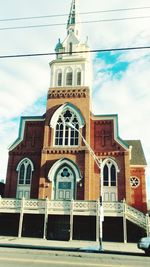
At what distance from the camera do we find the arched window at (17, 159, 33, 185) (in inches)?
1148

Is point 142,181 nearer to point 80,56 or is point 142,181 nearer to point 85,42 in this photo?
point 80,56

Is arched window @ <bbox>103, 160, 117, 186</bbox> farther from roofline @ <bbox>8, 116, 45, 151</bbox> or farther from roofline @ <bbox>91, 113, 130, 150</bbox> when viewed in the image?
roofline @ <bbox>8, 116, 45, 151</bbox>

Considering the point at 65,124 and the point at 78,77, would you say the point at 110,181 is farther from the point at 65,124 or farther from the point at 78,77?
the point at 78,77

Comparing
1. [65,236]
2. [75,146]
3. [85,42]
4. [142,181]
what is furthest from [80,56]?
[65,236]

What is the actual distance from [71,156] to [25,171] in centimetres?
522

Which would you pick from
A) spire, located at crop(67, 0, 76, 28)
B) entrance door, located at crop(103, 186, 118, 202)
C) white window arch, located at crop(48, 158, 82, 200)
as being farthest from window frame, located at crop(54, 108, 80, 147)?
spire, located at crop(67, 0, 76, 28)

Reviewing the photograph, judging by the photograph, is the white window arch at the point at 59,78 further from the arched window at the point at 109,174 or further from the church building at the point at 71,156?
the arched window at the point at 109,174

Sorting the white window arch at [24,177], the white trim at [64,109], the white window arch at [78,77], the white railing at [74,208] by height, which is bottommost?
the white railing at [74,208]

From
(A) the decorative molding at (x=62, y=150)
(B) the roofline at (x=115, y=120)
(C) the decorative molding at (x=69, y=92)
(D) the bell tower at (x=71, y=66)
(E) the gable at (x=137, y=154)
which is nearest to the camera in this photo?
(A) the decorative molding at (x=62, y=150)

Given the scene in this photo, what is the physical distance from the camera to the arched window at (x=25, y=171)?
29.2 m

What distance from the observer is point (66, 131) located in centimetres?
3017

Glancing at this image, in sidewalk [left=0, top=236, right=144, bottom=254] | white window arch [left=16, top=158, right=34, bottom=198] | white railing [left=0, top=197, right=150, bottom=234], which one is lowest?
sidewalk [left=0, top=236, right=144, bottom=254]

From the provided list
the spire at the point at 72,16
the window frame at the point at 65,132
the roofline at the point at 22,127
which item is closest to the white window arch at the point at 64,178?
the window frame at the point at 65,132

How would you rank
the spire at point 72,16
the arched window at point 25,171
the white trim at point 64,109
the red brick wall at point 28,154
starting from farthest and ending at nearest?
1. the spire at point 72,16
2. the white trim at point 64,109
3. the arched window at point 25,171
4. the red brick wall at point 28,154
